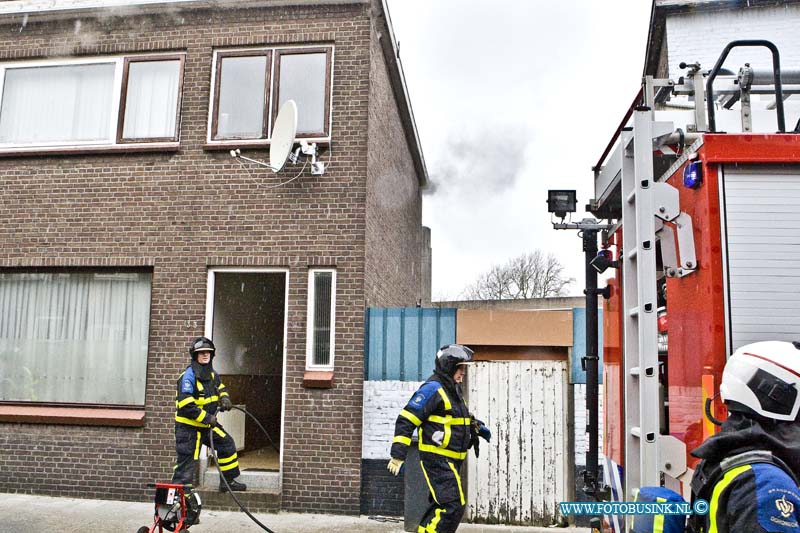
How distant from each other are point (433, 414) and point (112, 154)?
606 centimetres

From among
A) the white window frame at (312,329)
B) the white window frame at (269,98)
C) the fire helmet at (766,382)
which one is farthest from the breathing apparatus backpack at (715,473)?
the white window frame at (269,98)

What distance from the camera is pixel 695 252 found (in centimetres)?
288

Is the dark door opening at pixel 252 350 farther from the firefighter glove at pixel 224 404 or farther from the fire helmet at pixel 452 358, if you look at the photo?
the fire helmet at pixel 452 358

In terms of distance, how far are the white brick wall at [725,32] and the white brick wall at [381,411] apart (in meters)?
6.00

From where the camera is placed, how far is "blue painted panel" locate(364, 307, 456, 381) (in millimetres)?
8203

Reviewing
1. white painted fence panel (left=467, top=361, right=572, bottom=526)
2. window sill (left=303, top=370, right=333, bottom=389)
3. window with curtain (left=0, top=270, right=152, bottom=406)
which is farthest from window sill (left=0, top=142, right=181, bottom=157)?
white painted fence panel (left=467, top=361, right=572, bottom=526)

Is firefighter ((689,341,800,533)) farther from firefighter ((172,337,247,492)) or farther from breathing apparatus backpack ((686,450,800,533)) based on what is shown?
firefighter ((172,337,247,492))

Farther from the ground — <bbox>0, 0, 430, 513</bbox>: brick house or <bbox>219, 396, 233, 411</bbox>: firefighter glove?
<bbox>0, 0, 430, 513</bbox>: brick house

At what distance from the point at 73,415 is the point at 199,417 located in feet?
10.8

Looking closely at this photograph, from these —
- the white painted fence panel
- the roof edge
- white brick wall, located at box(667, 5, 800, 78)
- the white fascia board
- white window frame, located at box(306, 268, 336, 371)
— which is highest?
white brick wall, located at box(667, 5, 800, 78)

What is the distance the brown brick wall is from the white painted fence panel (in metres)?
1.95

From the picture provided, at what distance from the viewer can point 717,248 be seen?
2766 mm

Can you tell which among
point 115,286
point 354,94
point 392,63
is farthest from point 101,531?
point 392,63

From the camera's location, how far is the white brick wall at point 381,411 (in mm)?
8094
